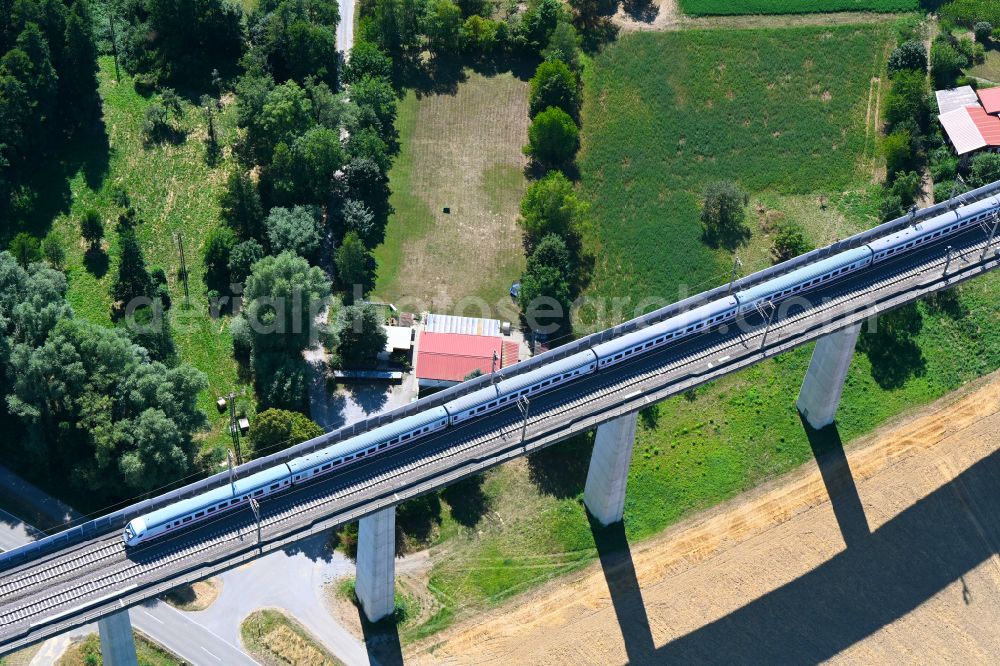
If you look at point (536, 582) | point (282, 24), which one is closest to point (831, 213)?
Answer: point (536, 582)

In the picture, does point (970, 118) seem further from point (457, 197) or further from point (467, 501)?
point (467, 501)

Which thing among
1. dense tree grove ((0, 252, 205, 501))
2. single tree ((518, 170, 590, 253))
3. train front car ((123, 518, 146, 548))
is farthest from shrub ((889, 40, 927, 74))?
train front car ((123, 518, 146, 548))

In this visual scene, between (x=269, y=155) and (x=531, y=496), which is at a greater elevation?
(x=269, y=155)

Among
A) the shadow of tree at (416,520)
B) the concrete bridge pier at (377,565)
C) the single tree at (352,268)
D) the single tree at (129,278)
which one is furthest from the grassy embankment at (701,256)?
the single tree at (129,278)

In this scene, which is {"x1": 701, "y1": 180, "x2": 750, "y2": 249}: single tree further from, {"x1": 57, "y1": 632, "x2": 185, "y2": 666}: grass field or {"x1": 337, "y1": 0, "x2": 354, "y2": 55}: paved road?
{"x1": 57, "y1": 632, "x2": 185, "y2": 666}: grass field

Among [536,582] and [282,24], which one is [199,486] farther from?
[282,24]
